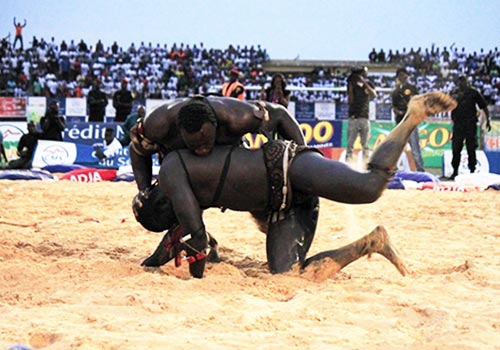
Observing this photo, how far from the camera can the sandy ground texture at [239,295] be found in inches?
132

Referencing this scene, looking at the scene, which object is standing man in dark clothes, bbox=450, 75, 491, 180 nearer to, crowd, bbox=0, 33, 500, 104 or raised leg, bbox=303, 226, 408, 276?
raised leg, bbox=303, 226, 408, 276

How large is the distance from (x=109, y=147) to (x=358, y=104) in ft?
19.6

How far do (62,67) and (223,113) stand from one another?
2982 centimetres

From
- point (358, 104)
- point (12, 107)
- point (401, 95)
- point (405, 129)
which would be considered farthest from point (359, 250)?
point (12, 107)

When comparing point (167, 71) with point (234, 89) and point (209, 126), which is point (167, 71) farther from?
point (209, 126)

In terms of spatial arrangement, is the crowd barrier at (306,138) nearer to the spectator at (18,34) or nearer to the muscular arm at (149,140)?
the muscular arm at (149,140)

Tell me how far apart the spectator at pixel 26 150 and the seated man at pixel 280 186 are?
11.2 metres

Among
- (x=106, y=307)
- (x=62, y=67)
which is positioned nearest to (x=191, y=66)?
(x=62, y=67)

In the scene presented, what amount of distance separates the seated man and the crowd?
24.2 m

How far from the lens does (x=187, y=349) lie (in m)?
3.12

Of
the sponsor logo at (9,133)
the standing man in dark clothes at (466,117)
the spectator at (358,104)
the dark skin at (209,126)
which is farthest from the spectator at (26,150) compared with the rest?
the dark skin at (209,126)

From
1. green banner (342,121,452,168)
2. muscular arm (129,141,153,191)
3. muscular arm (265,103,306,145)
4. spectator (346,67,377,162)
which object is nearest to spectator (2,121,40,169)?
spectator (346,67,377,162)

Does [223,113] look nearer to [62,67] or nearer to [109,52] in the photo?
[62,67]

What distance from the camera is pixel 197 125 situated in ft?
15.2
